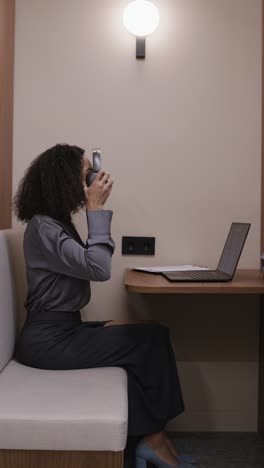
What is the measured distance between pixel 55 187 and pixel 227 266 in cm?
75

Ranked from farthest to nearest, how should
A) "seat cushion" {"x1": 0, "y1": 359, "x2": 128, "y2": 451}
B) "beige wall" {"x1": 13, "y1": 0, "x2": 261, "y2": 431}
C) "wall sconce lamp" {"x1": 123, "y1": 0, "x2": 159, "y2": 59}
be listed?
1. "beige wall" {"x1": 13, "y1": 0, "x2": 261, "y2": 431}
2. "wall sconce lamp" {"x1": 123, "y1": 0, "x2": 159, "y2": 59}
3. "seat cushion" {"x1": 0, "y1": 359, "x2": 128, "y2": 451}

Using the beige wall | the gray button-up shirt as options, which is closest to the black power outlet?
the beige wall

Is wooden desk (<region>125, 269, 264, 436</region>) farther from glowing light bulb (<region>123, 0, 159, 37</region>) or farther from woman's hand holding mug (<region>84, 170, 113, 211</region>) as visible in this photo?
glowing light bulb (<region>123, 0, 159, 37</region>)

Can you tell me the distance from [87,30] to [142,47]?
28 cm

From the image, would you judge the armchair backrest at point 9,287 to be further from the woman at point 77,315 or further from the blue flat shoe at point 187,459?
the blue flat shoe at point 187,459

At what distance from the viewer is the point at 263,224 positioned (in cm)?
207

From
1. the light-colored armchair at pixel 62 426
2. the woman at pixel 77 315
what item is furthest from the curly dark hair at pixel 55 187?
the light-colored armchair at pixel 62 426

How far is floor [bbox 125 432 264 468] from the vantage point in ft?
5.80

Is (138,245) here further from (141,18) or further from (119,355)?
(141,18)

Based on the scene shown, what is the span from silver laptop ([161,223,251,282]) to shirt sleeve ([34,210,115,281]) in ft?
0.90

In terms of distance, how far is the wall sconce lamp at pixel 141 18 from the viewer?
194cm

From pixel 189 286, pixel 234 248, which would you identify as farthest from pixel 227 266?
pixel 189 286

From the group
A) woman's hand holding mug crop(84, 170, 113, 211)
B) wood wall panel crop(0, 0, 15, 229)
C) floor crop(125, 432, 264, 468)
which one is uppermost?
wood wall panel crop(0, 0, 15, 229)

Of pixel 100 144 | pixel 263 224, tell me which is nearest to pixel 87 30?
pixel 100 144
